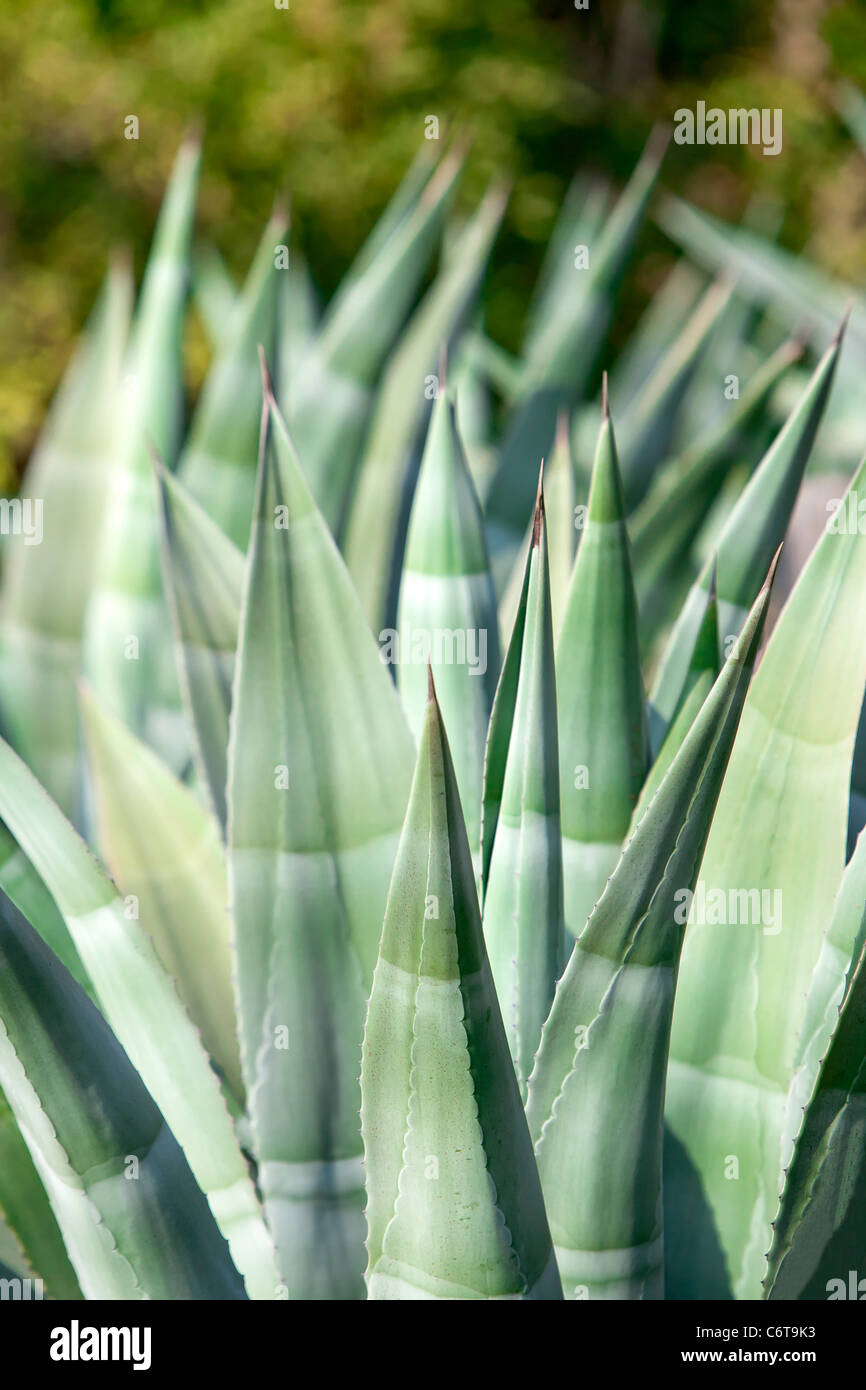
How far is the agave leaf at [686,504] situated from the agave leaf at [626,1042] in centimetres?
50

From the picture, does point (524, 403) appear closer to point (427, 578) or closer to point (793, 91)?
point (427, 578)

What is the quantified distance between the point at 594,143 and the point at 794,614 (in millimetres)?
3108

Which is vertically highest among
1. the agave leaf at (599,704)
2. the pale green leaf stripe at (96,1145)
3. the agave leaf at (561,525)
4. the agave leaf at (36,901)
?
the agave leaf at (561,525)

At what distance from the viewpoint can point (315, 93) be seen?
2.76 metres

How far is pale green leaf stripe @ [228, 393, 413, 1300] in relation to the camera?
0.62 m

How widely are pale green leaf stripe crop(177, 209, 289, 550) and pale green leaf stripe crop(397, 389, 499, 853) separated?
385mm

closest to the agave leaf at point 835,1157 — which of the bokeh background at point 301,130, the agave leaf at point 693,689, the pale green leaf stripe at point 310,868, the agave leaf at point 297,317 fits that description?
the agave leaf at point 693,689

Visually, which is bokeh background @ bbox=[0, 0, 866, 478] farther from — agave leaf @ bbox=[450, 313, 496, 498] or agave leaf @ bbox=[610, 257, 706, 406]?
agave leaf @ bbox=[450, 313, 496, 498]

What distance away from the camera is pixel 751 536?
776 millimetres

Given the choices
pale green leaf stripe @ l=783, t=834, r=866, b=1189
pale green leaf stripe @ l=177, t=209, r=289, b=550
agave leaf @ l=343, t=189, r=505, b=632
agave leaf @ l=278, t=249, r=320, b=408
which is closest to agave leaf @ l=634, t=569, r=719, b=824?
pale green leaf stripe @ l=783, t=834, r=866, b=1189

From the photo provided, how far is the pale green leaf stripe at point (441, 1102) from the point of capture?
44 centimetres

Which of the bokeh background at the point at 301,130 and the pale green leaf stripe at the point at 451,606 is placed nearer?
the pale green leaf stripe at the point at 451,606

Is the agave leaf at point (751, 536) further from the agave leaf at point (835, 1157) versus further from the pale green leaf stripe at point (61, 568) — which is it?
the pale green leaf stripe at point (61, 568)
